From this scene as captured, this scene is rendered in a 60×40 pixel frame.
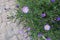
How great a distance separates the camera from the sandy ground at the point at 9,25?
102 inches

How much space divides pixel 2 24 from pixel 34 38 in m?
0.52

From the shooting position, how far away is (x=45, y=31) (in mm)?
2414

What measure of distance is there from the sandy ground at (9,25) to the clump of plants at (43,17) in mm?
212

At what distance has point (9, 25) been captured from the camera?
2.70 m

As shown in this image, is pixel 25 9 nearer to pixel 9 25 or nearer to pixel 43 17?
pixel 43 17

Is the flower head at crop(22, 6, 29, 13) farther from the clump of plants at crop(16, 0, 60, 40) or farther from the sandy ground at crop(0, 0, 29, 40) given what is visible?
the sandy ground at crop(0, 0, 29, 40)

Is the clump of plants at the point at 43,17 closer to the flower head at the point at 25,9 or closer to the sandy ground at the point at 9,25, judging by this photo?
the flower head at the point at 25,9

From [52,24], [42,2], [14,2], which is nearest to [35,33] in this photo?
[52,24]

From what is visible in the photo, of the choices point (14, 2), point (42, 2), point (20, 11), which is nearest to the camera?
point (42, 2)

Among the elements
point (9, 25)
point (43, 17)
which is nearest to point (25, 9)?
point (43, 17)

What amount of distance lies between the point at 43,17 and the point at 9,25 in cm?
52

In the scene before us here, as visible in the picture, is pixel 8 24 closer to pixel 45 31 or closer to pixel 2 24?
pixel 2 24

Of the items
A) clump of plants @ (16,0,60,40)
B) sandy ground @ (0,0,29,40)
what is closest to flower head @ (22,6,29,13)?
clump of plants @ (16,0,60,40)

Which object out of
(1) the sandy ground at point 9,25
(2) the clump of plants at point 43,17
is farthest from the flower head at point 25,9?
(1) the sandy ground at point 9,25
